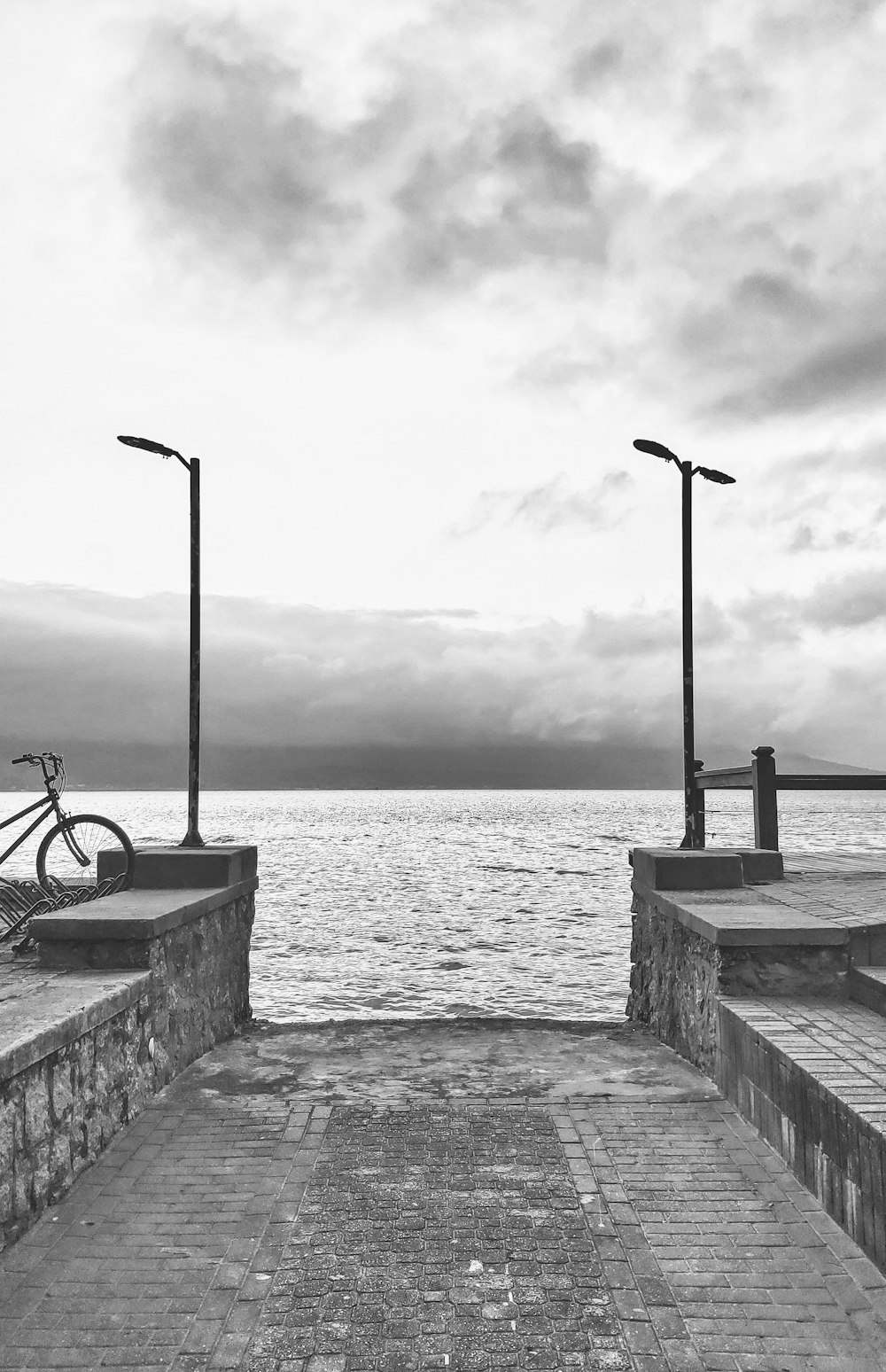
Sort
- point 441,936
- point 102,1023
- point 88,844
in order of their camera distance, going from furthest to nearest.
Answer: point 441,936 → point 88,844 → point 102,1023

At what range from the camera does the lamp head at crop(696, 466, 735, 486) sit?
1153cm

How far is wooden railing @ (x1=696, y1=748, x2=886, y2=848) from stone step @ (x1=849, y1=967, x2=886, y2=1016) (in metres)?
4.08

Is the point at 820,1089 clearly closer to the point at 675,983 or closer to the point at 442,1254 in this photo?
the point at 442,1254

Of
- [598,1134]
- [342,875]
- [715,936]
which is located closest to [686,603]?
[715,936]

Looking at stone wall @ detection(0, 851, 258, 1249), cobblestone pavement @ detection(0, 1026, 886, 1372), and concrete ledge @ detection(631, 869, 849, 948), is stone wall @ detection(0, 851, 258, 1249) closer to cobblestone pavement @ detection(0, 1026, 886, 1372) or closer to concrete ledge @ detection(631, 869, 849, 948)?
cobblestone pavement @ detection(0, 1026, 886, 1372)

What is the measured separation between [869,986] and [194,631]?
7.02 metres

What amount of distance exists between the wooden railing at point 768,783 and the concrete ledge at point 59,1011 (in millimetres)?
6467

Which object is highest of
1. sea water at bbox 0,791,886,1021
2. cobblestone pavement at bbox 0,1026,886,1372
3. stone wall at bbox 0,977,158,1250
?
stone wall at bbox 0,977,158,1250

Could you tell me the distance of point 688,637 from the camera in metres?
11.1

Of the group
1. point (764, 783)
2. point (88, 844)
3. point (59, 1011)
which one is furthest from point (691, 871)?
point (88, 844)

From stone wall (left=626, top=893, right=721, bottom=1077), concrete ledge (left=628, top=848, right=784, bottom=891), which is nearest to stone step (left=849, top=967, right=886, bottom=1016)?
stone wall (left=626, top=893, right=721, bottom=1077)

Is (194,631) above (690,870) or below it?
above

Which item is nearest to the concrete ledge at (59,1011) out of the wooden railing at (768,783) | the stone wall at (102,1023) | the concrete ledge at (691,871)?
the stone wall at (102,1023)

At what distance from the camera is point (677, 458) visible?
37.0 feet
